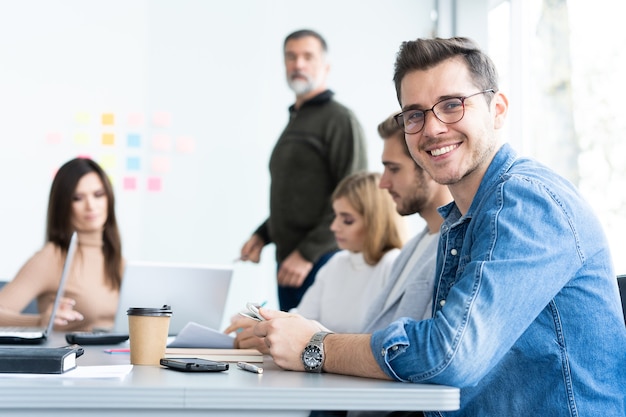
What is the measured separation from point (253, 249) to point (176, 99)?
1.48m

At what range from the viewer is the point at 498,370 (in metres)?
1.40

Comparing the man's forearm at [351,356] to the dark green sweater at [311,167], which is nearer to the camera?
the man's forearm at [351,356]

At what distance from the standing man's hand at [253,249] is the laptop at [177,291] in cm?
119

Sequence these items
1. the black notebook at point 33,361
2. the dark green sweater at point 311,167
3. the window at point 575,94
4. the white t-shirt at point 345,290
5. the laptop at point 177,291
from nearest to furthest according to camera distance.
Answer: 1. the black notebook at point 33,361
2. the laptop at point 177,291
3. the white t-shirt at point 345,290
4. the window at point 575,94
5. the dark green sweater at point 311,167

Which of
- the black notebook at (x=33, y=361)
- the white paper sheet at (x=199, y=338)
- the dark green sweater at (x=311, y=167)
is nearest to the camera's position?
the black notebook at (x=33, y=361)

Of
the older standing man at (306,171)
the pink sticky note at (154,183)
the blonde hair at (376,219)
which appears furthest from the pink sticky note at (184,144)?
the blonde hair at (376,219)

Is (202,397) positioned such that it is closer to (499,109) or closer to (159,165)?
(499,109)

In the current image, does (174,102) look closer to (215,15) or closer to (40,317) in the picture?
(215,15)

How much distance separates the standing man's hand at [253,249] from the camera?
147 inches

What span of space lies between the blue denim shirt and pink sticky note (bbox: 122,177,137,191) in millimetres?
3602

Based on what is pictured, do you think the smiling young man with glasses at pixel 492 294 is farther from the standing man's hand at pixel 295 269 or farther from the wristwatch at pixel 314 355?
the standing man's hand at pixel 295 269

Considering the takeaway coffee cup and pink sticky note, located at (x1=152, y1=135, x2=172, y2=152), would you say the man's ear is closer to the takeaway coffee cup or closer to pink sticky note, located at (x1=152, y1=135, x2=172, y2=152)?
the takeaway coffee cup

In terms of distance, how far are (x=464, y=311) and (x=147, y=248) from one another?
3809 mm

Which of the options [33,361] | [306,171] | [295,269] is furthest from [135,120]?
[33,361]
